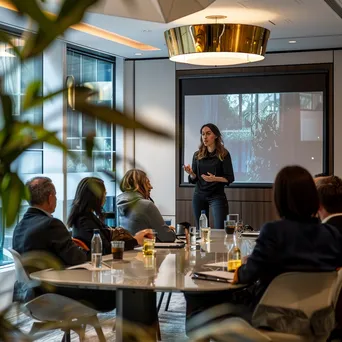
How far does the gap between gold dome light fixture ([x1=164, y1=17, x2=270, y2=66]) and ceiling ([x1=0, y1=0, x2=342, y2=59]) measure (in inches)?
4.5

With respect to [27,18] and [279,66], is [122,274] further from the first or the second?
[279,66]

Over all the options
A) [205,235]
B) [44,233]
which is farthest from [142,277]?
[205,235]

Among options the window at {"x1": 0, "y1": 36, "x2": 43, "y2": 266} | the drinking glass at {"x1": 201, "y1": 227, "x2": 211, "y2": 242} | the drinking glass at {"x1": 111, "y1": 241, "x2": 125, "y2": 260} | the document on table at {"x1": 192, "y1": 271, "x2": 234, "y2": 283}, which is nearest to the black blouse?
the drinking glass at {"x1": 201, "y1": 227, "x2": 211, "y2": 242}

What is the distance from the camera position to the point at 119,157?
0.40 metres

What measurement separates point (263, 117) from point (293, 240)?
6165 mm

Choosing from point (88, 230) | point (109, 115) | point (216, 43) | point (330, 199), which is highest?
point (216, 43)

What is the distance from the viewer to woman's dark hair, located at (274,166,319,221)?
3287 mm

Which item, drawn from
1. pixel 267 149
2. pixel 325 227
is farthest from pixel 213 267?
pixel 267 149

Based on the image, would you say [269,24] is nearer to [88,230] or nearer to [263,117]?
[263,117]

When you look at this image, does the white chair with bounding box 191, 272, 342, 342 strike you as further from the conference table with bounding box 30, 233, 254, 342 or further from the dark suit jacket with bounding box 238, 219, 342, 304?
the conference table with bounding box 30, 233, 254, 342

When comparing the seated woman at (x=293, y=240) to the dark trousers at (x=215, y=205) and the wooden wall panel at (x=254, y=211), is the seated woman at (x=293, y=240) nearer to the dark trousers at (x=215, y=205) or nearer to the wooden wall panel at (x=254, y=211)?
the dark trousers at (x=215, y=205)

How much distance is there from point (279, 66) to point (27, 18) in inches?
356

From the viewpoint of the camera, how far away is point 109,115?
1.19 ft

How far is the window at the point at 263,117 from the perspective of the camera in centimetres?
903
